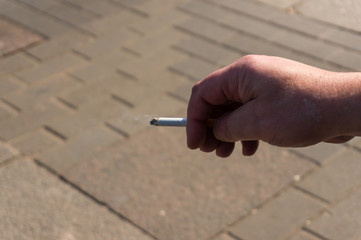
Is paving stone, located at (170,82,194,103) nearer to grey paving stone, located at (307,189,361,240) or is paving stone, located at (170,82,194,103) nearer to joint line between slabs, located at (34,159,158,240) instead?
joint line between slabs, located at (34,159,158,240)

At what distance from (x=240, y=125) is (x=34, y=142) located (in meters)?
2.11

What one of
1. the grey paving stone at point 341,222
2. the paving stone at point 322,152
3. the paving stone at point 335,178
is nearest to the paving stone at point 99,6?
the paving stone at point 322,152

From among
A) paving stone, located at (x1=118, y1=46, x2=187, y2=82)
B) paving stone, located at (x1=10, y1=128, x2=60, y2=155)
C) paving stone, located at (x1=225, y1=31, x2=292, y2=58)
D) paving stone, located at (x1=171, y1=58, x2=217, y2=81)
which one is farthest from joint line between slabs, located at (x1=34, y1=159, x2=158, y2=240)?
paving stone, located at (x1=225, y1=31, x2=292, y2=58)

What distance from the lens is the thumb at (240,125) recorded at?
1.78 m

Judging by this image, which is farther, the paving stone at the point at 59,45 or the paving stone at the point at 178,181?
the paving stone at the point at 59,45

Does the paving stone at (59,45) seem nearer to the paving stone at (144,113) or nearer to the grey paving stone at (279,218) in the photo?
the paving stone at (144,113)

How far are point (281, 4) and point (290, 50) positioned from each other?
795 mm

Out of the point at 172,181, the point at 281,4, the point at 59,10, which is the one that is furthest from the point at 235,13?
the point at 172,181

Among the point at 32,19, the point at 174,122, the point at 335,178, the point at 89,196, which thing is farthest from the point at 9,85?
the point at 174,122

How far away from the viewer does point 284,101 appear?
68.3 inches

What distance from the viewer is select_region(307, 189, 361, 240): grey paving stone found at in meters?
3.01

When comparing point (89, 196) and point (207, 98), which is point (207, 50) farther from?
point (207, 98)

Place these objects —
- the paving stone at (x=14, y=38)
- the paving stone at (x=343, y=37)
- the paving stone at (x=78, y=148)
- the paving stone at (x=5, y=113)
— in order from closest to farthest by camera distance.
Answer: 1. the paving stone at (x=78, y=148)
2. the paving stone at (x=5, y=113)
3. the paving stone at (x=343, y=37)
4. the paving stone at (x=14, y=38)

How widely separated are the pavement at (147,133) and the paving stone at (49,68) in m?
0.01
